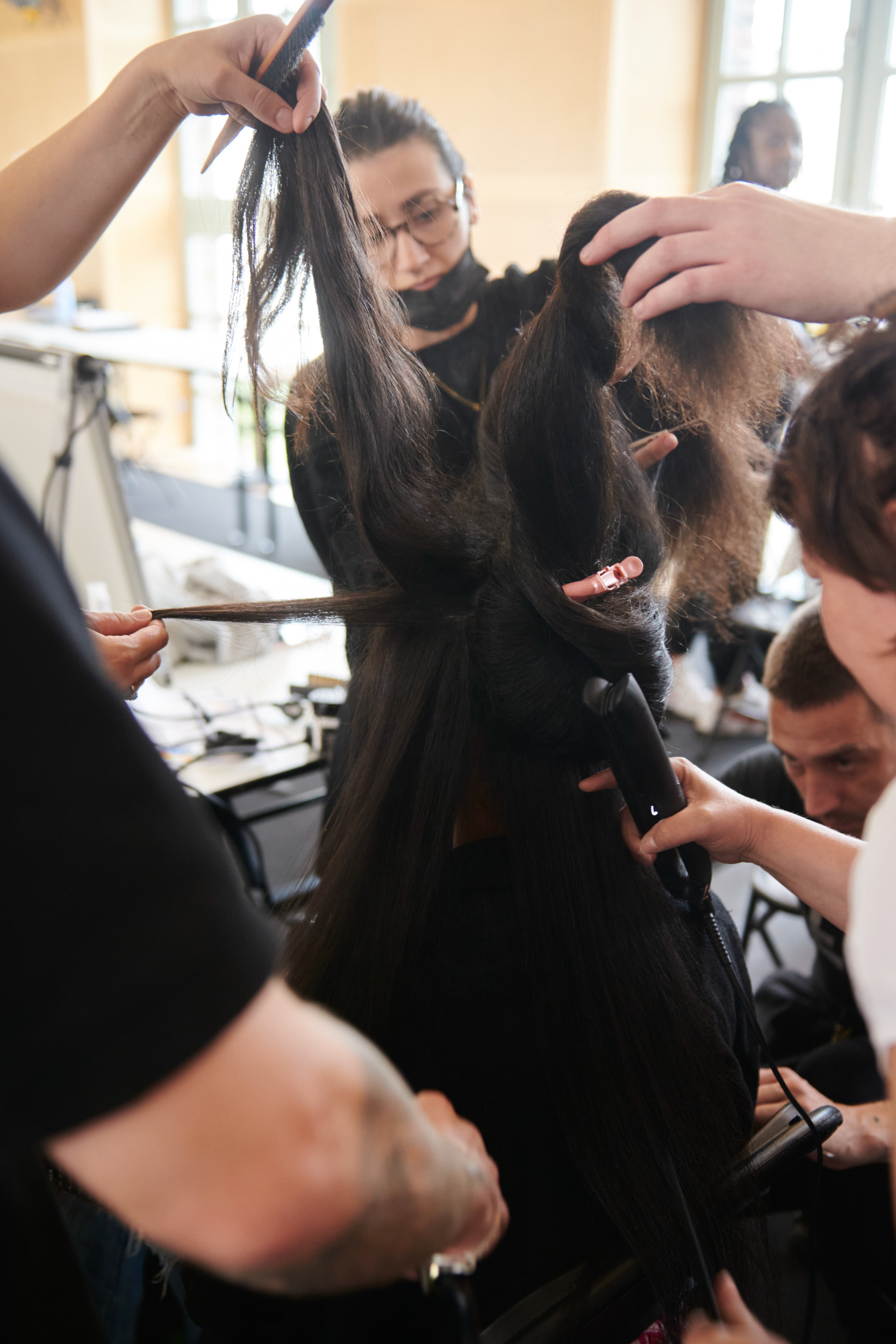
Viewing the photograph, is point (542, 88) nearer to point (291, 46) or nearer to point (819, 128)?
point (819, 128)

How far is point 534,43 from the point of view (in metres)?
5.02

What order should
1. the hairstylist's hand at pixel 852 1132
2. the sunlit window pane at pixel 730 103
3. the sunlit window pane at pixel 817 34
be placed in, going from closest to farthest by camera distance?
the hairstylist's hand at pixel 852 1132
the sunlit window pane at pixel 817 34
the sunlit window pane at pixel 730 103

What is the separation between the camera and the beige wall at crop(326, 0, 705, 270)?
4.81 meters

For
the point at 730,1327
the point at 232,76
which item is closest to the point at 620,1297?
the point at 730,1327

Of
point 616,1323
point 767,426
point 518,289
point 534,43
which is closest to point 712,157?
point 534,43

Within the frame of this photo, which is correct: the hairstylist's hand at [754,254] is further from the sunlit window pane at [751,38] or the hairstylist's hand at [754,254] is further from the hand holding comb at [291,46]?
the sunlit window pane at [751,38]

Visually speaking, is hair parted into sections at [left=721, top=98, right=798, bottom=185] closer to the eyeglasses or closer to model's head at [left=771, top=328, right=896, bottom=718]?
the eyeglasses

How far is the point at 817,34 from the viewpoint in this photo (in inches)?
182

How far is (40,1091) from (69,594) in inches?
7.8

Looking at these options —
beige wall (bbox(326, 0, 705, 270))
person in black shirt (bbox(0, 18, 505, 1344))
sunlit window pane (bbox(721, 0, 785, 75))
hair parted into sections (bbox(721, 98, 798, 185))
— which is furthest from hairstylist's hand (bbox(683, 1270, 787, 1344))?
sunlit window pane (bbox(721, 0, 785, 75))

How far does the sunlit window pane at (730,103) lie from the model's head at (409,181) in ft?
13.1

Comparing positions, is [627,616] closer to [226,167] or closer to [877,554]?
[877,554]

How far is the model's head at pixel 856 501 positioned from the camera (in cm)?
57

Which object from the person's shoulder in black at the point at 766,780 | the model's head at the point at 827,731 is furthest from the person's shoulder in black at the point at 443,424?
the person's shoulder in black at the point at 766,780
